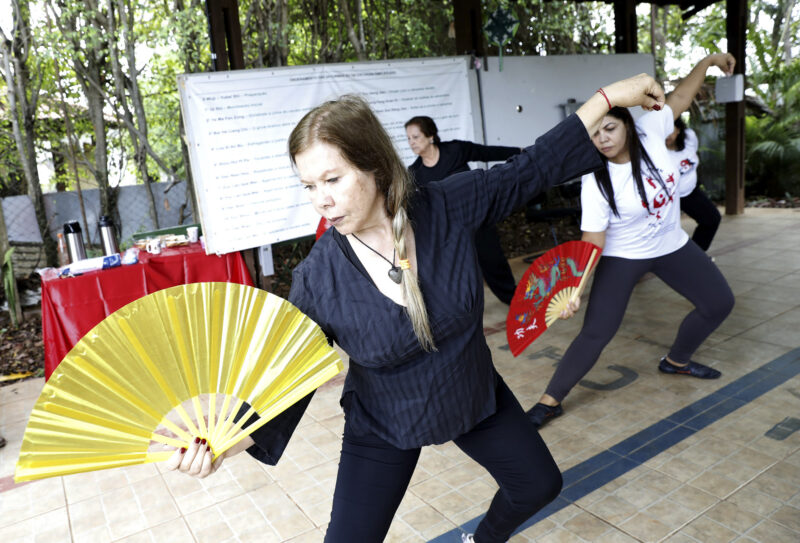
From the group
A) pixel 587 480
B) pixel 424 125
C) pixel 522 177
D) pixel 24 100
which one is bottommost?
pixel 587 480

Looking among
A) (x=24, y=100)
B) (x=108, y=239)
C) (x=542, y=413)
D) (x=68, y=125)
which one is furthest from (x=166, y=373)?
(x=68, y=125)

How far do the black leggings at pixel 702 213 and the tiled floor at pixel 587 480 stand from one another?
1.37 m

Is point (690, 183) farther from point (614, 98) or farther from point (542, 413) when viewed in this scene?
point (614, 98)

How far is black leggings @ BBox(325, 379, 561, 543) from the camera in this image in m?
1.63

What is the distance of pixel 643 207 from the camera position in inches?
120

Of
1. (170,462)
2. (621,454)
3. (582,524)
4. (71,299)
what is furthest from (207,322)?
(71,299)

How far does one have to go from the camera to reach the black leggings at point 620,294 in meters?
3.21

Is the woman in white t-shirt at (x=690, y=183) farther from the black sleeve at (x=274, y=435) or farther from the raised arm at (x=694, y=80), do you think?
the black sleeve at (x=274, y=435)

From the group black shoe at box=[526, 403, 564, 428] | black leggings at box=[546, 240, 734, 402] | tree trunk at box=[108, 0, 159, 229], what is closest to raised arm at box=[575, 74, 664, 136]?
black leggings at box=[546, 240, 734, 402]

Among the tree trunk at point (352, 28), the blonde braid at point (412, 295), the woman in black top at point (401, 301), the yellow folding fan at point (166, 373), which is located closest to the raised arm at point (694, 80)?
the woman in black top at point (401, 301)

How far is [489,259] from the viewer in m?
5.34

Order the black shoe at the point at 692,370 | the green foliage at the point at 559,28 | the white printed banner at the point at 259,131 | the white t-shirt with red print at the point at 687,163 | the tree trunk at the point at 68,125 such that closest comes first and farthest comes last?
1. the black shoe at the point at 692,370
2. the white printed banner at the point at 259,131
3. the white t-shirt with red print at the point at 687,163
4. the tree trunk at the point at 68,125
5. the green foliage at the point at 559,28

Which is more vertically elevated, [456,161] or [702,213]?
[456,161]

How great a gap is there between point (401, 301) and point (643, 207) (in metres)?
1.93
